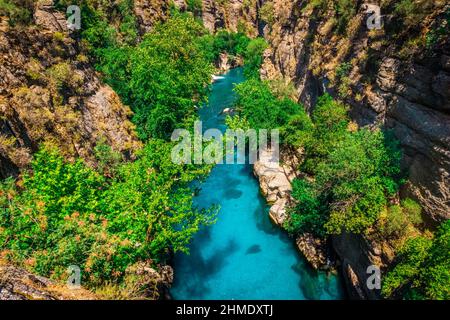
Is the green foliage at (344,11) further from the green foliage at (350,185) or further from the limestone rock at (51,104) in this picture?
the limestone rock at (51,104)

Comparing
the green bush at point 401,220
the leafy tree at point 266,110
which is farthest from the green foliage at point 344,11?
the green bush at point 401,220

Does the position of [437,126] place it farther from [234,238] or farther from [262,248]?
[234,238]

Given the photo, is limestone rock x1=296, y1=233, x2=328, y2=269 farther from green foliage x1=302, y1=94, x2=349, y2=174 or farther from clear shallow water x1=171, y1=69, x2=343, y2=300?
green foliage x1=302, y1=94, x2=349, y2=174

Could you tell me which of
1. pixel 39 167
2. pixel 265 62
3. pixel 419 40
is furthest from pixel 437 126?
pixel 265 62

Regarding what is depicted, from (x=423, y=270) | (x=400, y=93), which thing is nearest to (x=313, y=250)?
(x=423, y=270)

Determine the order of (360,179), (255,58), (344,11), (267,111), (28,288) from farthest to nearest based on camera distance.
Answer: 1. (255,58)
2. (267,111)
3. (344,11)
4. (360,179)
5. (28,288)

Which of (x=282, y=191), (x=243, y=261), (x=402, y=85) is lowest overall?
(x=243, y=261)

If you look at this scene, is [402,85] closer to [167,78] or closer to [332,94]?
[332,94]

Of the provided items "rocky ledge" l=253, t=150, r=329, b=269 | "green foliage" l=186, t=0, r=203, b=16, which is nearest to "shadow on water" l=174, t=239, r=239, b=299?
"rocky ledge" l=253, t=150, r=329, b=269
